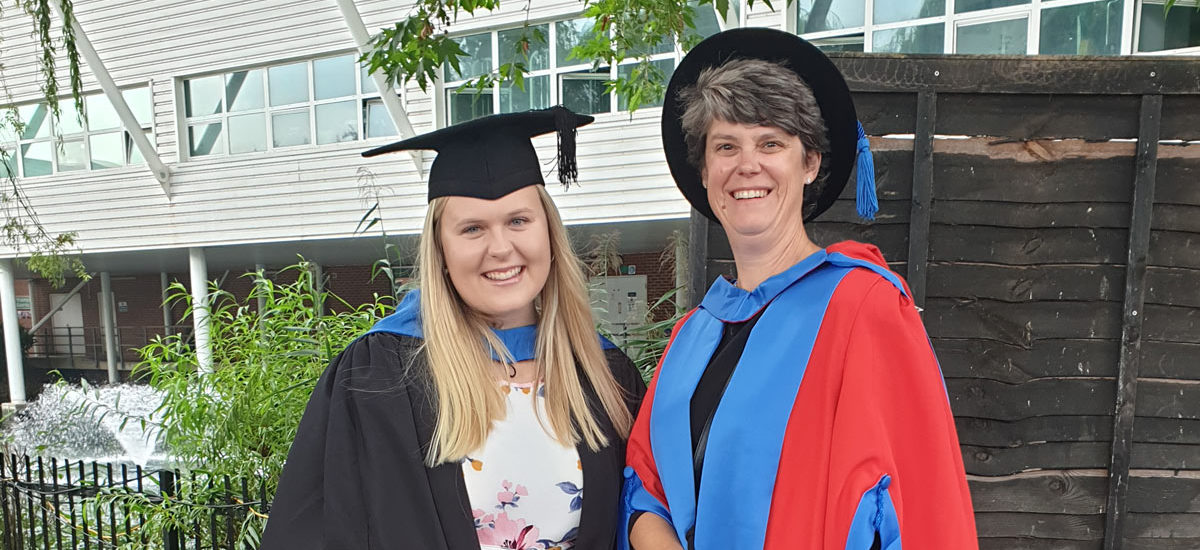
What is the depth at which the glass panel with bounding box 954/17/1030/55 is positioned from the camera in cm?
729

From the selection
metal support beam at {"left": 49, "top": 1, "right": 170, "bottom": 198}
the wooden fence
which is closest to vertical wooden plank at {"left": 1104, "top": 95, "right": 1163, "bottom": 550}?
the wooden fence

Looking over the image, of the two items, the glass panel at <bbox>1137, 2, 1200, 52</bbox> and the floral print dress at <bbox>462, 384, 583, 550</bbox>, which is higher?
the glass panel at <bbox>1137, 2, 1200, 52</bbox>

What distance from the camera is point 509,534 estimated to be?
157 centimetres

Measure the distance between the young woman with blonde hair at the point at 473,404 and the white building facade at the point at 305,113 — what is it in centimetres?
649

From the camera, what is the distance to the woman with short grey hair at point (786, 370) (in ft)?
3.97

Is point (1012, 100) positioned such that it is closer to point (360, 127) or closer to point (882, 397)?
point (882, 397)

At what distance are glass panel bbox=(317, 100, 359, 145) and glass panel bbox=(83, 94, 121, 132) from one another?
494 centimetres

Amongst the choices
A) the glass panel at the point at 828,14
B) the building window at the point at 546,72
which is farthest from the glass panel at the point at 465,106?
the glass panel at the point at 828,14

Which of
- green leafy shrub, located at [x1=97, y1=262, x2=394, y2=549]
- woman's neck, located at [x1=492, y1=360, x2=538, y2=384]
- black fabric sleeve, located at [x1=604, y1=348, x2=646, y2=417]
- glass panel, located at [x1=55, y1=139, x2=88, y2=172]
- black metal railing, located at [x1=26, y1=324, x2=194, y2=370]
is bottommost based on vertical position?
black metal railing, located at [x1=26, y1=324, x2=194, y2=370]

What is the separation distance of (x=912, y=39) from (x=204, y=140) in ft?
37.0

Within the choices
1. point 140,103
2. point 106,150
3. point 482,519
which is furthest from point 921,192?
point 106,150

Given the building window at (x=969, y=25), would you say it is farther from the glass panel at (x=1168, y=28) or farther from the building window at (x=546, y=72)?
the building window at (x=546, y=72)

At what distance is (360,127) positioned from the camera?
35.8 feet

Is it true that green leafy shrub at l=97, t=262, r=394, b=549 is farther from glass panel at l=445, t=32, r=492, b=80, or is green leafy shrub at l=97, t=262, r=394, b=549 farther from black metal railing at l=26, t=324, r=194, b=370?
black metal railing at l=26, t=324, r=194, b=370
